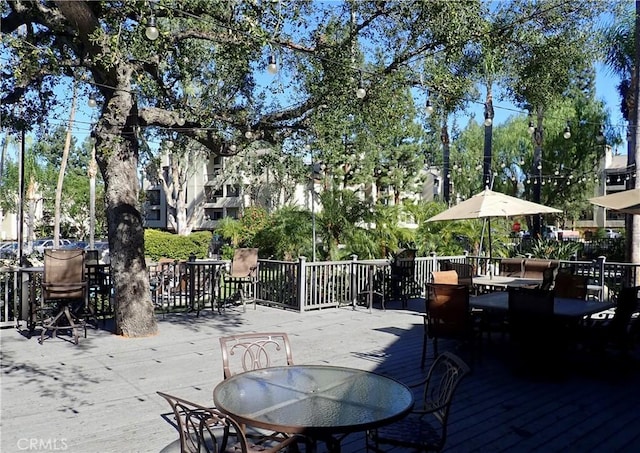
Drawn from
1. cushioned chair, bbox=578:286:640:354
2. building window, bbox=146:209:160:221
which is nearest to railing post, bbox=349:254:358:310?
cushioned chair, bbox=578:286:640:354

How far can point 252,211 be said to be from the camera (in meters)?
21.9

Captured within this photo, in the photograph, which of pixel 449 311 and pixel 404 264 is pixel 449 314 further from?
pixel 404 264

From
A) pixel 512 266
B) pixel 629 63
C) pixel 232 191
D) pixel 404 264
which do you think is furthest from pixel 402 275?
pixel 232 191

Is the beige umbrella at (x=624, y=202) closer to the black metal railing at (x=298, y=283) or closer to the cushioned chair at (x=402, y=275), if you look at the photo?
the black metal railing at (x=298, y=283)

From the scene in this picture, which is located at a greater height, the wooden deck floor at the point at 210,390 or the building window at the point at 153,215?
the building window at the point at 153,215

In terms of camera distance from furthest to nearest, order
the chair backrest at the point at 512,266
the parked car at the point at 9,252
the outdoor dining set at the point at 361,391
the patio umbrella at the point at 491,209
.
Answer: the parked car at the point at 9,252
the chair backrest at the point at 512,266
the patio umbrella at the point at 491,209
the outdoor dining set at the point at 361,391

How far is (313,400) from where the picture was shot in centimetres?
291

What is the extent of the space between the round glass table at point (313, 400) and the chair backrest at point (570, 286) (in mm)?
5449

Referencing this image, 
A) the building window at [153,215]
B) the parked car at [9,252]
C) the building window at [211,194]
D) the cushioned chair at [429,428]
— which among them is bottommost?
the cushioned chair at [429,428]

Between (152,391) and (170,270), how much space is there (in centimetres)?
600

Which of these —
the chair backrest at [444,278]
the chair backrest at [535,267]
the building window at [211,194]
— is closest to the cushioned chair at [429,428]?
the chair backrest at [444,278]

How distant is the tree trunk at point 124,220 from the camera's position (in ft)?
Answer: 24.2

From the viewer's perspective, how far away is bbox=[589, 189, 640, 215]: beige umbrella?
7.01 metres

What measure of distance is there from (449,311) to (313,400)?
11.4ft
